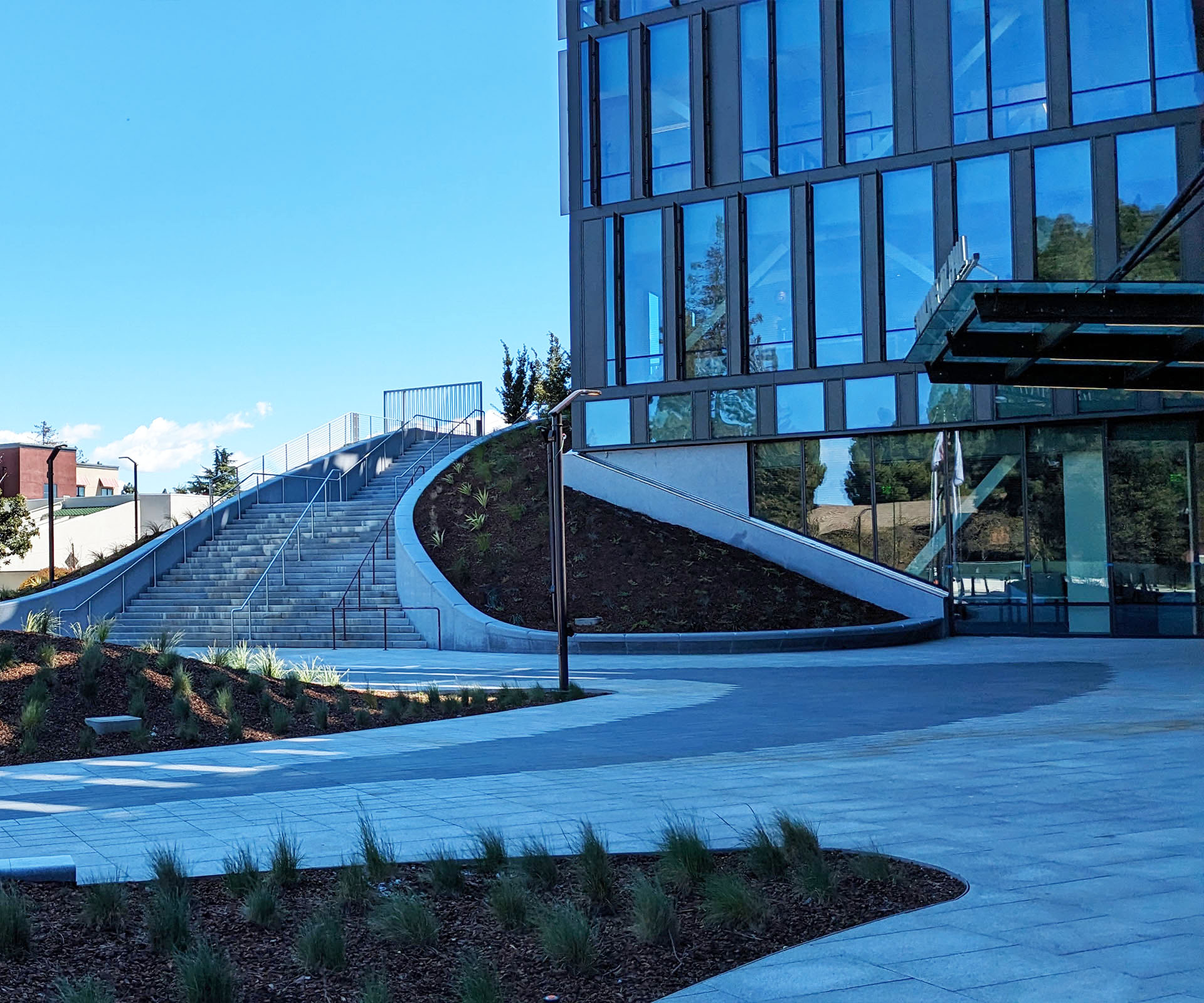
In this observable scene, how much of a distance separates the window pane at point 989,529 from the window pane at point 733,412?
466 cm

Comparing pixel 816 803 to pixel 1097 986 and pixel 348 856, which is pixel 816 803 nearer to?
pixel 348 856

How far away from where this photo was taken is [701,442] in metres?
29.4

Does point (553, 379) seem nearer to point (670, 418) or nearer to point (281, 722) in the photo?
point (670, 418)

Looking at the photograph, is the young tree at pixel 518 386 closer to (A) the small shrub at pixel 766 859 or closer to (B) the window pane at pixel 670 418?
(B) the window pane at pixel 670 418

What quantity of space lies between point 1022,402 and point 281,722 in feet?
59.8

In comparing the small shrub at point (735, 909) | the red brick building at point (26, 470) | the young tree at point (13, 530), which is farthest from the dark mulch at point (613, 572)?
the red brick building at point (26, 470)

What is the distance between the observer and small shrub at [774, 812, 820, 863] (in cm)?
617

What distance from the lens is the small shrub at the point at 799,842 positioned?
20.2 ft

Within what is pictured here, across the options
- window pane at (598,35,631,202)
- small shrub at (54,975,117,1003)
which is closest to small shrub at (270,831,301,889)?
small shrub at (54,975,117,1003)

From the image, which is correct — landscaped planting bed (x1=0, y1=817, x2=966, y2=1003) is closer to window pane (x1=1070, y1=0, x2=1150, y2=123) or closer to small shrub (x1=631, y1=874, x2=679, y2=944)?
small shrub (x1=631, y1=874, x2=679, y2=944)

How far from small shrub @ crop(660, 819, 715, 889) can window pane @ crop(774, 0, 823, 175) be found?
23814mm

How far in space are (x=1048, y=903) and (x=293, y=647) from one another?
21293mm

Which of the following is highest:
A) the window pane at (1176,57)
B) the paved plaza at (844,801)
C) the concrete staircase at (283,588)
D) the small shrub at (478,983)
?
the window pane at (1176,57)

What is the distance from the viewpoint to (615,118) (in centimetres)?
3027
